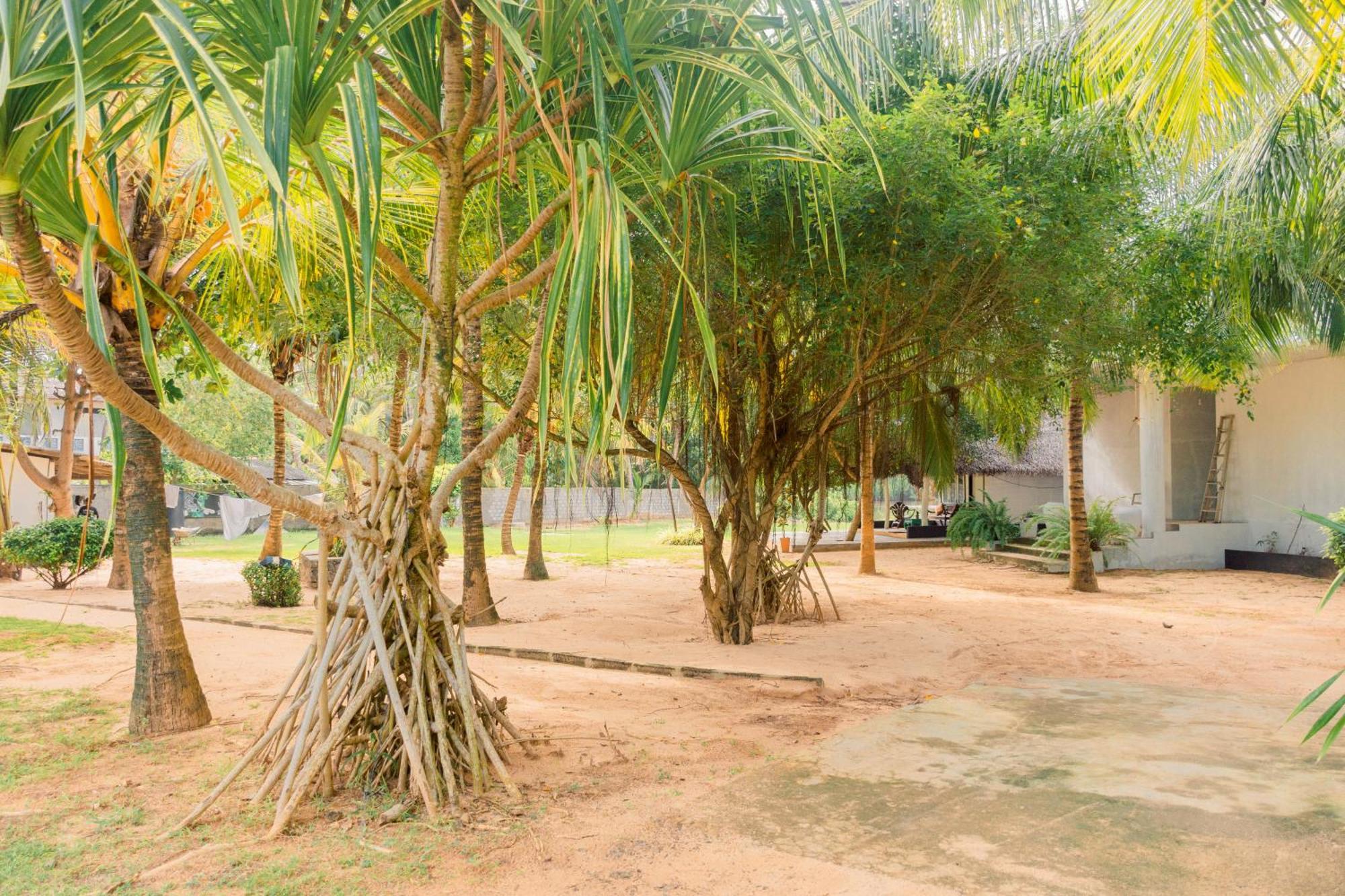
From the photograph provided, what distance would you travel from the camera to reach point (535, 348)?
4.33m

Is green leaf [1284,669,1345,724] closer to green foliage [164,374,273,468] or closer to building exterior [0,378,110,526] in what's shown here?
building exterior [0,378,110,526]

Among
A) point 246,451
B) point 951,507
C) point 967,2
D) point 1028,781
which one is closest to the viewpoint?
point 1028,781

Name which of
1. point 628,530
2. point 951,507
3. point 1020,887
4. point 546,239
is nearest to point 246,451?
point 628,530

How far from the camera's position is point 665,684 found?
623 cm

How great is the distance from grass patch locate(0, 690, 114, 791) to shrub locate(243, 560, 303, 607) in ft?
16.3

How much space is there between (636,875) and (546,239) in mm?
4768

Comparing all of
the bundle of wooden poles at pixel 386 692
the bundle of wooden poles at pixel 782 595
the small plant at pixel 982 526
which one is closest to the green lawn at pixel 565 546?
the small plant at pixel 982 526

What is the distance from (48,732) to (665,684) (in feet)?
11.1

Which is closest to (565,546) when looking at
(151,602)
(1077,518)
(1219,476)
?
(1077,518)

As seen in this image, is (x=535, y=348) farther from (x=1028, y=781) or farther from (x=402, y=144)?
(x=1028, y=781)

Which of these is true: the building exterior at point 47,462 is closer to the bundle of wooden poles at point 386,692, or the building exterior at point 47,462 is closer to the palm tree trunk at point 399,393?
the palm tree trunk at point 399,393

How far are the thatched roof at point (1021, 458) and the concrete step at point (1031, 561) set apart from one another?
4.84 metres

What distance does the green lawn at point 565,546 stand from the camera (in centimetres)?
1848

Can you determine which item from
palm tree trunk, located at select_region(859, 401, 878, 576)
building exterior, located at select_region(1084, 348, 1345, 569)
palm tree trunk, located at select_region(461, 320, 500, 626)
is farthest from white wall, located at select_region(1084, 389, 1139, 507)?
palm tree trunk, located at select_region(461, 320, 500, 626)
